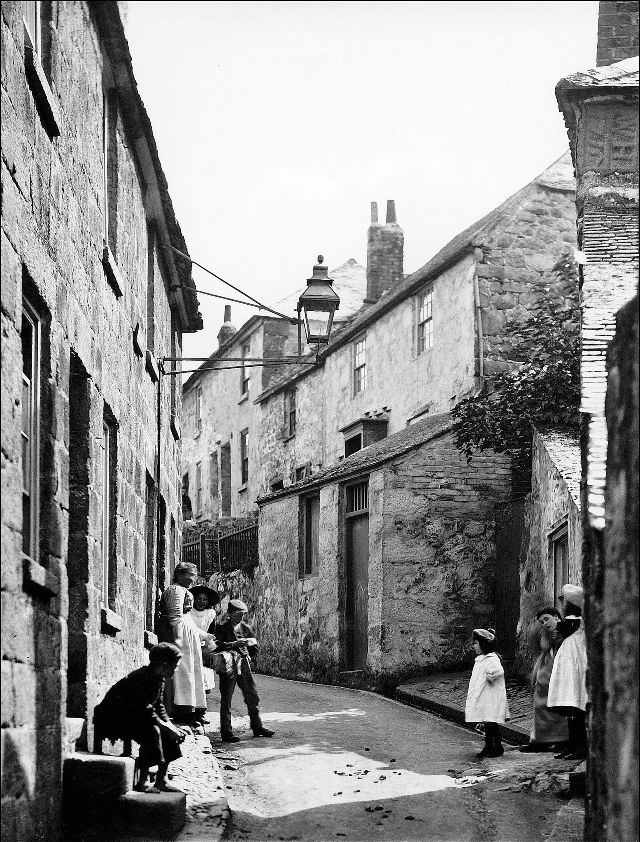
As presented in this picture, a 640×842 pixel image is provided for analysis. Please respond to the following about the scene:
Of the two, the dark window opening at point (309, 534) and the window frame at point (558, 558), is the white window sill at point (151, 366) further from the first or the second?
the dark window opening at point (309, 534)

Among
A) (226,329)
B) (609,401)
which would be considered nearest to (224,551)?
(226,329)

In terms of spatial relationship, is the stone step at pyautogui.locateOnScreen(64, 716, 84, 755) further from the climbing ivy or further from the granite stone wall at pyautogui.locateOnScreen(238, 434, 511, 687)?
the granite stone wall at pyautogui.locateOnScreen(238, 434, 511, 687)

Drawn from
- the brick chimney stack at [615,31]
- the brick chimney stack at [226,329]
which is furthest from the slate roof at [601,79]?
the brick chimney stack at [226,329]

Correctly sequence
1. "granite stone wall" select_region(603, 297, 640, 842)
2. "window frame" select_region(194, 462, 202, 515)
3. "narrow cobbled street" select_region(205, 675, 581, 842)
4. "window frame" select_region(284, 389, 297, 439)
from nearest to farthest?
"granite stone wall" select_region(603, 297, 640, 842), "narrow cobbled street" select_region(205, 675, 581, 842), "window frame" select_region(284, 389, 297, 439), "window frame" select_region(194, 462, 202, 515)

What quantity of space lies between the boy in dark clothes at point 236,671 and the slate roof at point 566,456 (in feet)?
11.6

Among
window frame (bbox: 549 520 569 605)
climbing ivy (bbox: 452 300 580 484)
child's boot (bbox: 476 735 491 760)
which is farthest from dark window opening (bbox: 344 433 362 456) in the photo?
child's boot (bbox: 476 735 491 760)

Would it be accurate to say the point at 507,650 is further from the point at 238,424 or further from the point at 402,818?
the point at 238,424

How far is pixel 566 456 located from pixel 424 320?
968cm

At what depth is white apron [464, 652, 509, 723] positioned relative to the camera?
38.1 ft

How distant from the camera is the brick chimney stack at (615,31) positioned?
15.5 meters

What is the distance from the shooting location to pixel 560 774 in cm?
1008

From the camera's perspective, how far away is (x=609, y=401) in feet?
20.9

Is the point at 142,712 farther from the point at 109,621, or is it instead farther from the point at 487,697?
the point at 487,697

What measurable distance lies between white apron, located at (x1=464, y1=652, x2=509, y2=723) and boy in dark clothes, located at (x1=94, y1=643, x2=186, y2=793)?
412 centimetres
